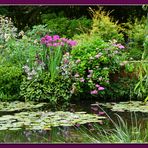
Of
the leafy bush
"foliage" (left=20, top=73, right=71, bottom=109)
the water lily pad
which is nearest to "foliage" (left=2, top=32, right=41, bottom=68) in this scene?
"foliage" (left=20, top=73, right=71, bottom=109)

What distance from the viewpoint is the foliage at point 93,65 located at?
26.3 feet

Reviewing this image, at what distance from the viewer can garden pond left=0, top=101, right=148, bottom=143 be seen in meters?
5.83

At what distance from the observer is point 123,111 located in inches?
282

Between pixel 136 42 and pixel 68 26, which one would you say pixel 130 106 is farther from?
pixel 68 26

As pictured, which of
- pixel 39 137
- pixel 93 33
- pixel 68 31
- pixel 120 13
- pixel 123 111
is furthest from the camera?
pixel 120 13

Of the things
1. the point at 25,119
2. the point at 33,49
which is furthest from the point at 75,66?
the point at 25,119

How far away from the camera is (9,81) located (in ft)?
26.8

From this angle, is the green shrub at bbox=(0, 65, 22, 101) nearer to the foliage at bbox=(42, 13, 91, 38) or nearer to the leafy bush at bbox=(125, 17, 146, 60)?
the leafy bush at bbox=(125, 17, 146, 60)

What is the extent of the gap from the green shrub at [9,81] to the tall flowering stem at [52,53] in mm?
542

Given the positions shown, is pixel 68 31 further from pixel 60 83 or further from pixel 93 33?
pixel 60 83

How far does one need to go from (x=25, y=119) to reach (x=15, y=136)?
78cm

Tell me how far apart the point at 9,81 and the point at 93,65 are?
158 cm

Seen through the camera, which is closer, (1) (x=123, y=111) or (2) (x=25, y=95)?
(1) (x=123, y=111)

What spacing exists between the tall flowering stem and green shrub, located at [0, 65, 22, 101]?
1.78ft
